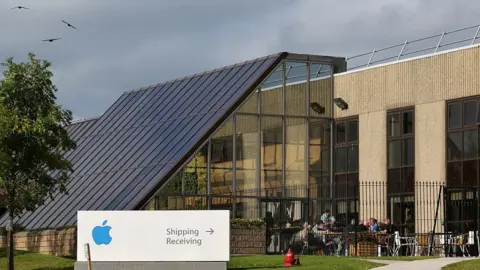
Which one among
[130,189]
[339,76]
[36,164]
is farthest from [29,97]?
[339,76]

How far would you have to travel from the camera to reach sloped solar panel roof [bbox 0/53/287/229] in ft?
138

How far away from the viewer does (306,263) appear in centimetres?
3169

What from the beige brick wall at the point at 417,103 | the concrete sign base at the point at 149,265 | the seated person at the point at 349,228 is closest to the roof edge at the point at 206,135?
the beige brick wall at the point at 417,103

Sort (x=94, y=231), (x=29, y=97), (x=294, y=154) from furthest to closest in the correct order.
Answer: (x=294, y=154), (x=29, y=97), (x=94, y=231)

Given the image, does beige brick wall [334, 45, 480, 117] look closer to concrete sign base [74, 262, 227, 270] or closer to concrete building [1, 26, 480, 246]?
concrete building [1, 26, 480, 246]

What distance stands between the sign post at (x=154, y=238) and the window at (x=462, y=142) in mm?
12996

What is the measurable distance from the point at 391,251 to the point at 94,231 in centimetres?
1248

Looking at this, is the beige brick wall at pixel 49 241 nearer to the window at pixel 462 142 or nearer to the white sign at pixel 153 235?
the white sign at pixel 153 235

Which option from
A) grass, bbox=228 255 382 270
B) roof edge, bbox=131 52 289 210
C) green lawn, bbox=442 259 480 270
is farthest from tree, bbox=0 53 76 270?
green lawn, bbox=442 259 480 270

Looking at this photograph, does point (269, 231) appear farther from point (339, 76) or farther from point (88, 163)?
point (88, 163)

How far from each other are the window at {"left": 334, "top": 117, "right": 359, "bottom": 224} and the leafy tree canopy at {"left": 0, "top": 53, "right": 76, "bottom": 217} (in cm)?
1098

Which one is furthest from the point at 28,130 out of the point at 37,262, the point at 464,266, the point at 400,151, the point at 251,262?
the point at 464,266

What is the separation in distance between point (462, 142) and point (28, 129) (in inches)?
583

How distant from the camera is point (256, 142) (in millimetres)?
43781
